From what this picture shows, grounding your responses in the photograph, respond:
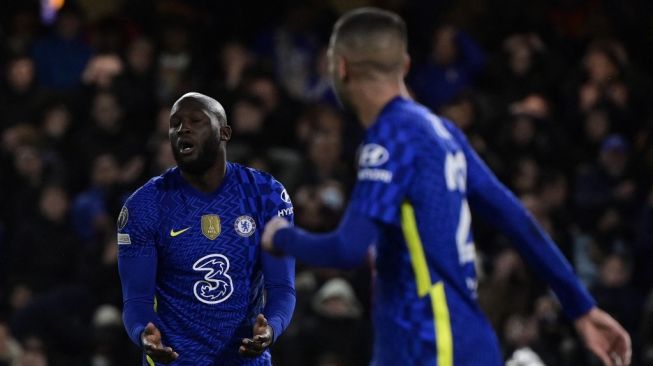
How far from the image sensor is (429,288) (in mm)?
4426

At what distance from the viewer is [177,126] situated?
5.54 meters

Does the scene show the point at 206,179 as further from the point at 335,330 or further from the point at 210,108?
the point at 335,330

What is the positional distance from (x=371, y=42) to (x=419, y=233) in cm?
65

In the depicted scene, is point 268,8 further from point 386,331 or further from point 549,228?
point 386,331

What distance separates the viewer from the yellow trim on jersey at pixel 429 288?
4.39 m

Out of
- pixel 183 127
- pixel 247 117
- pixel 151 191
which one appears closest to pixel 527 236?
pixel 183 127

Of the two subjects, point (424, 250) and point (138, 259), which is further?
point (138, 259)

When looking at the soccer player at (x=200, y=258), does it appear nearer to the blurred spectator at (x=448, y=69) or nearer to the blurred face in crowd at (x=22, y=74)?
the blurred spectator at (x=448, y=69)

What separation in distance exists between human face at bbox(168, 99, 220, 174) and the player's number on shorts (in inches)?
56.0

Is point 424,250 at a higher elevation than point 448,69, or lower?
lower

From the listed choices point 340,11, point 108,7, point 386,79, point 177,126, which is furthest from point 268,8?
point 386,79

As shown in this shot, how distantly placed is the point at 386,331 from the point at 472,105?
26.1ft

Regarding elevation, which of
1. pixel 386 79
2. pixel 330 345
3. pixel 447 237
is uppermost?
pixel 386 79

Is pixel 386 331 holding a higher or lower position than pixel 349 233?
lower
